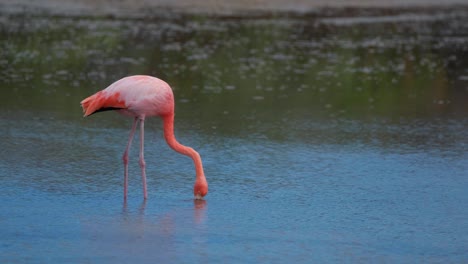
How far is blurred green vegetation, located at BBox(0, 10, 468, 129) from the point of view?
12.4m

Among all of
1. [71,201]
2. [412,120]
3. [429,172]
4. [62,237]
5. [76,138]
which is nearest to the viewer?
[62,237]

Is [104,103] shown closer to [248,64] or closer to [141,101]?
[141,101]

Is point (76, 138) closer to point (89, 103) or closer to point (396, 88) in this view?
point (89, 103)

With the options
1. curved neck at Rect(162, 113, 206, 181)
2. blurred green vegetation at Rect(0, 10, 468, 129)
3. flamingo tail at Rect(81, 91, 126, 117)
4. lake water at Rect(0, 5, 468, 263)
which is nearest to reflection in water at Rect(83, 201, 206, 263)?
lake water at Rect(0, 5, 468, 263)

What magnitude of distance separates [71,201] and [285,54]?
988 centimetres

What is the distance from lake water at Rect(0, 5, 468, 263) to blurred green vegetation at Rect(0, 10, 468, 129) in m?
0.05

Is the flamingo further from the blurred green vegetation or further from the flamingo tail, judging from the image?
the blurred green vegetation

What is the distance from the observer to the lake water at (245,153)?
6828 millimetres

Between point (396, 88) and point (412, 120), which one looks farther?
point (396, 88)

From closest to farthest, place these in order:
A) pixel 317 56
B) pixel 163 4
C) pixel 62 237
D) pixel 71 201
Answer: pixel 62 237, pixel 71 201, pixel 317 56, pixel 163 4

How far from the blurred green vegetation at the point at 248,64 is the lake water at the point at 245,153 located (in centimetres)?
5

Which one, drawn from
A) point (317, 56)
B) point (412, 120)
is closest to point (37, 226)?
point (412, 120)

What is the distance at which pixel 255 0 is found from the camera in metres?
27.1

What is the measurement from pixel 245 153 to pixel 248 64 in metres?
6.41
